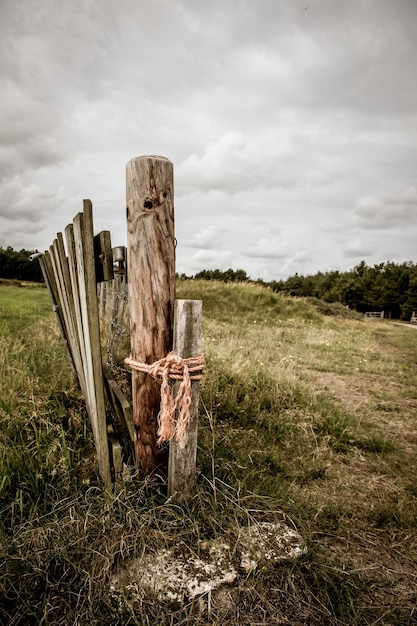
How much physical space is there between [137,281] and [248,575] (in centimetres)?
155

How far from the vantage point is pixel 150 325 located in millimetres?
1894

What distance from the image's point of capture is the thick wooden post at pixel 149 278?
1.78 metres

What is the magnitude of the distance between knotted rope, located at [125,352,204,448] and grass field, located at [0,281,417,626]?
15.9 inches

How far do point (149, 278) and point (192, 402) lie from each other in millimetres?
706

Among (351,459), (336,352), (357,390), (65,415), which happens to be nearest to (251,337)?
(336,352)

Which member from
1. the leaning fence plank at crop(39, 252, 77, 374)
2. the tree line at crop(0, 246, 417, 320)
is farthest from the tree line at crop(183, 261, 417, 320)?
the leaning fence plank at crop(39, 252, 77, 374)

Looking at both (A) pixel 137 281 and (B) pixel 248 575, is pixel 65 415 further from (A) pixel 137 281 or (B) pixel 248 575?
(B) pixel 248 575

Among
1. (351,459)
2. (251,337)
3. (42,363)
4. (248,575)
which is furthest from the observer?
(251,337)

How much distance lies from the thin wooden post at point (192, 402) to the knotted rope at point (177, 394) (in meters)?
0.04

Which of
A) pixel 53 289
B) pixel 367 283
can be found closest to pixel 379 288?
pixel 367 283

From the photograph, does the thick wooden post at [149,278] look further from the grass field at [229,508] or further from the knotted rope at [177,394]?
the grass field at [229,508]

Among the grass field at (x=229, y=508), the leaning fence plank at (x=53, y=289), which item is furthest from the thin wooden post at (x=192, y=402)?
the leaning fence plank at (x=53, y=289)

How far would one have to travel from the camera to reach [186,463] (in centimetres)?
188

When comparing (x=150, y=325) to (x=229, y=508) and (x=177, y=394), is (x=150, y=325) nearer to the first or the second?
(x=177, y=394)
